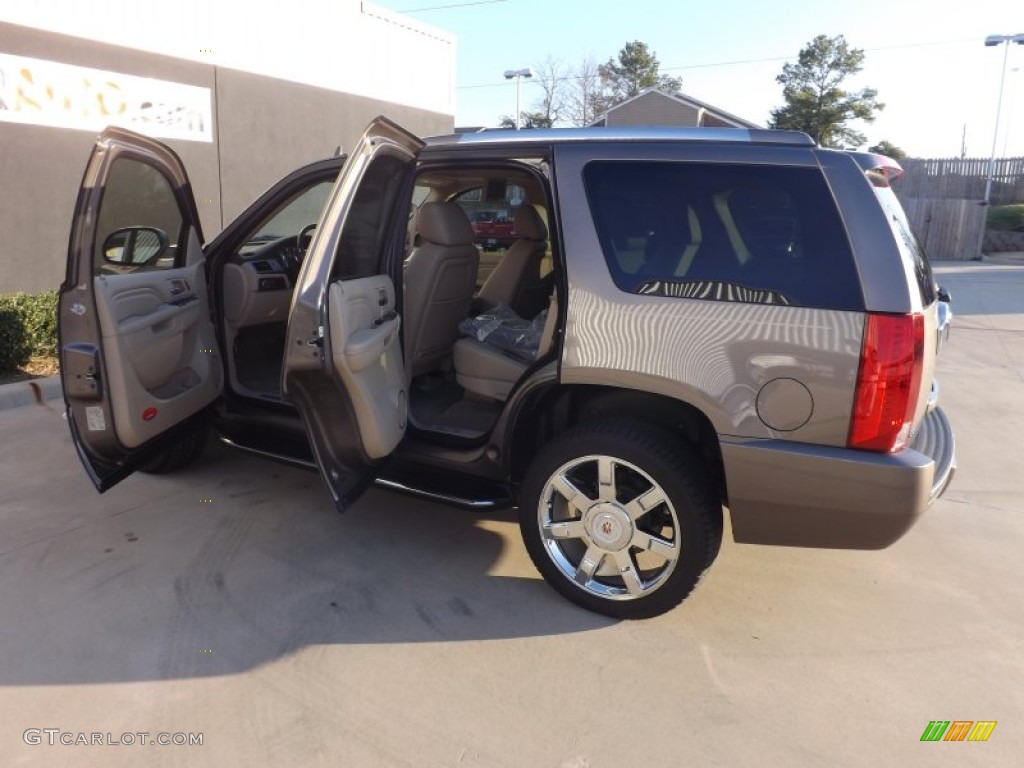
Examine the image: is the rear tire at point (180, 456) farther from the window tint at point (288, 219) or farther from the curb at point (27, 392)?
Answer: the curb at point (27, 392)

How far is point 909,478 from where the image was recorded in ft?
8.62

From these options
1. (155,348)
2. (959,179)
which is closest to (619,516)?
(155,348)

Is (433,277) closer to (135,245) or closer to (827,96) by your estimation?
(135,245)

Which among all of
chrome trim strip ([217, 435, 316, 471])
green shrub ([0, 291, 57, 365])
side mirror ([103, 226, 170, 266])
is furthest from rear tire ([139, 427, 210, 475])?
green shrub ([0, 291, 57, 365])

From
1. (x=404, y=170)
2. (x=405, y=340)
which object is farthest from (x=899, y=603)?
(x=404, y=170)

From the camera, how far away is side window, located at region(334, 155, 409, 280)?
328 centimetres

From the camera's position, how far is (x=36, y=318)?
6.50 meters

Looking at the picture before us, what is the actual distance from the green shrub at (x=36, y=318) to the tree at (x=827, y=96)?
32.5 meters

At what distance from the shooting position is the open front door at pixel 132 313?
130 inches

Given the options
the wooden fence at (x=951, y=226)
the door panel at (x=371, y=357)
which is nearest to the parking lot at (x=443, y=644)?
the door panel at (x=371, y=357)

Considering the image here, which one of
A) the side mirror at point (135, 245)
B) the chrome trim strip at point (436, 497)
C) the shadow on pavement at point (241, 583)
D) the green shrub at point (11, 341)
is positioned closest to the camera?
the shadow on pavement at point (241, 583)

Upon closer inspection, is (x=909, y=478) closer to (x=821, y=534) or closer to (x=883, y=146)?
(x=821, y=534)

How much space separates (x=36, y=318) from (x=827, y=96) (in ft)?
112

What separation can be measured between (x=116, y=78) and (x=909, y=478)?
9620mm
